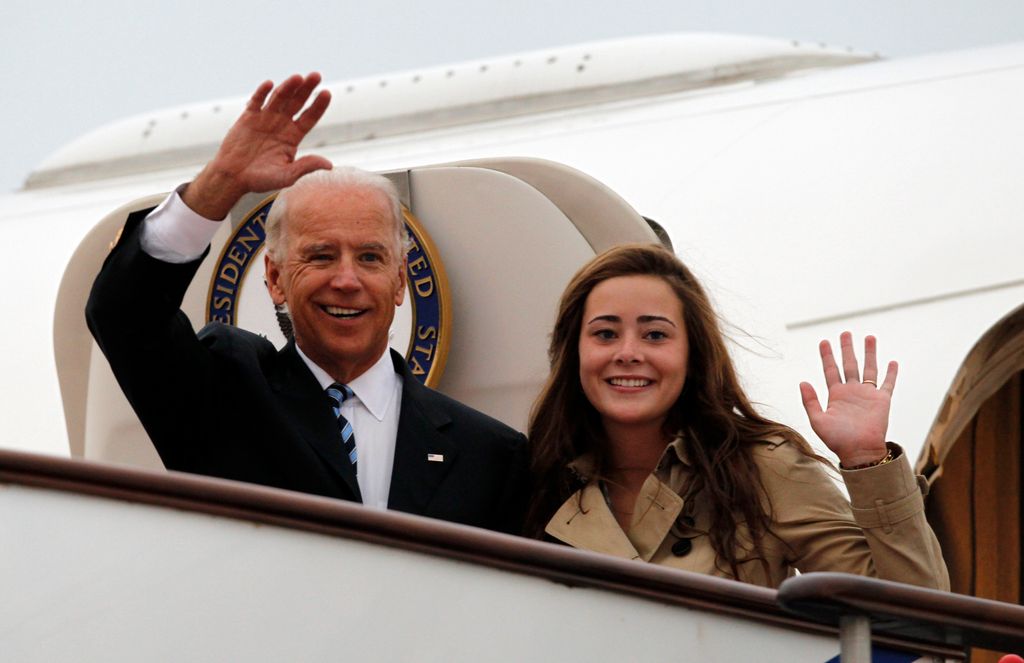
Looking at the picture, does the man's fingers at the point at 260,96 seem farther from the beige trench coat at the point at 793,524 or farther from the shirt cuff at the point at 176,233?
the beige trench coat at the point at 793,524

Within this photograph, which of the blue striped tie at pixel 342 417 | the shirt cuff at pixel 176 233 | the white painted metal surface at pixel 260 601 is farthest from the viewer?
the blue striped tie at pixel 342 417

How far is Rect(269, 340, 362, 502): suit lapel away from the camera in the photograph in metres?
3.23

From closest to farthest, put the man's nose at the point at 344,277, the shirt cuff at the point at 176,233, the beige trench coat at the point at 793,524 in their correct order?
the beige trench coat at the point at 793,524 < the shirt cuff at the point at 176,233 < the man's nose at the point at 344,277

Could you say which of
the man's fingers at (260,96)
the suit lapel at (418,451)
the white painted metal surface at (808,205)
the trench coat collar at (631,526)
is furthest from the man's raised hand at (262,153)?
the white painted metal surface at (808,205)

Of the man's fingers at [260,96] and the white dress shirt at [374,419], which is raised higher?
the man's fingers at [260,96]

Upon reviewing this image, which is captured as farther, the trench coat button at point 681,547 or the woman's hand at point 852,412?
the trench coat button at point 681,547

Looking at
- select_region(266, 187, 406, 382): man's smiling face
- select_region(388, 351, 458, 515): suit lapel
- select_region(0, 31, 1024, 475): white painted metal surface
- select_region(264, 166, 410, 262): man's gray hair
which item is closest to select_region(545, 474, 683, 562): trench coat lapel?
select_region(388, 351, 458, 515): suit lapel

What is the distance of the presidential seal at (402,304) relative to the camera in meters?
4.25

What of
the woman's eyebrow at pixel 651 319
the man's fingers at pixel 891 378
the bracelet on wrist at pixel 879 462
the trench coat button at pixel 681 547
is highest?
the woman's eyebrow at pixel 651 319

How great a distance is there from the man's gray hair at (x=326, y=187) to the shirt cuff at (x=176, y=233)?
0.27 metres

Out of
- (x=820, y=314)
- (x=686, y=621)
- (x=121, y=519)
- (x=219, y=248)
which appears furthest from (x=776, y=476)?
(x=820, y=314)

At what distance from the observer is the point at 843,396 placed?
305cm

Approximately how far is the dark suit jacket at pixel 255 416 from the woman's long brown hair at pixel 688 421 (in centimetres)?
11

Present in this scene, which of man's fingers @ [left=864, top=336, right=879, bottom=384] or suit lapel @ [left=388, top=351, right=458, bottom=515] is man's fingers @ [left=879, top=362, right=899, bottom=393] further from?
suit lapel @ [left=388, top=351, right=458, bottom=515]
